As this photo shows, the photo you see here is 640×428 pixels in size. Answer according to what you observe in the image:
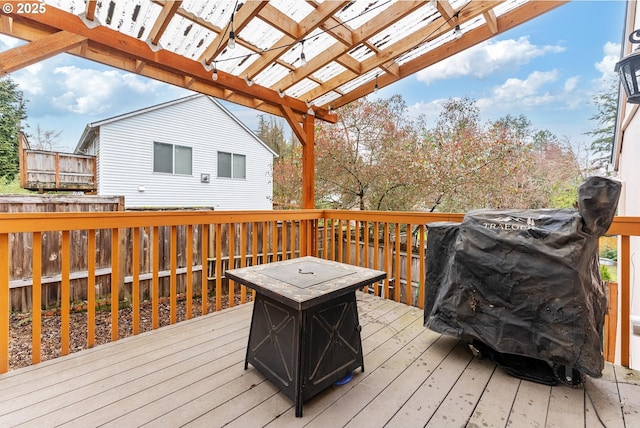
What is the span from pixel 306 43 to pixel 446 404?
10.2 feet

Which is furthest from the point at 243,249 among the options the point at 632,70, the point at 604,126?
the point at 604,126

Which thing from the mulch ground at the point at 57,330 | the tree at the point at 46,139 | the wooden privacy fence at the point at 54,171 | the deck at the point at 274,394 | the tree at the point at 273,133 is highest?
the tree at the point at 273,133

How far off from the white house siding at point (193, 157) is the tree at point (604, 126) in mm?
8226

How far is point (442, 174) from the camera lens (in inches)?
223

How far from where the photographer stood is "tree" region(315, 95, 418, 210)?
19.3ft

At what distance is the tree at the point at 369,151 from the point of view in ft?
19.3

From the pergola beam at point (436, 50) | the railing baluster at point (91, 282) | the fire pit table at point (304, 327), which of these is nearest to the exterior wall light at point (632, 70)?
the pergola beam at point (436, 50)

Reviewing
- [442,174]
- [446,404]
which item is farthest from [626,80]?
[442,174]

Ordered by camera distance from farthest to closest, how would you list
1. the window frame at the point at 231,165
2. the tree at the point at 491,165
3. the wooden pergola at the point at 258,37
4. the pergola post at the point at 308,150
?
the window frame at the point at 231,165 < the tree at the point at 491,165 < the pergola post at the point at 308,150 < the wooden pergola at the point at 258,37

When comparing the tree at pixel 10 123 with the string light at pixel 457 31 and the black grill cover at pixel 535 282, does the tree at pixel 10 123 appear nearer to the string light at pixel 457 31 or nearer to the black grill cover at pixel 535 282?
the string light at pixel 457 31

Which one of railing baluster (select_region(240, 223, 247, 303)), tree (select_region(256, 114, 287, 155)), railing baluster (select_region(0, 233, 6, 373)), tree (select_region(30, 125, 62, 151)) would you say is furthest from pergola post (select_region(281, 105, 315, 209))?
tree (select_region(30, 125, 62, 151))

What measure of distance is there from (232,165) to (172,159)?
5.86 feet

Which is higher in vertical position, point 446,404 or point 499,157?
point 499,157

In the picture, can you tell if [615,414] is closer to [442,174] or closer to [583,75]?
[442,174]
